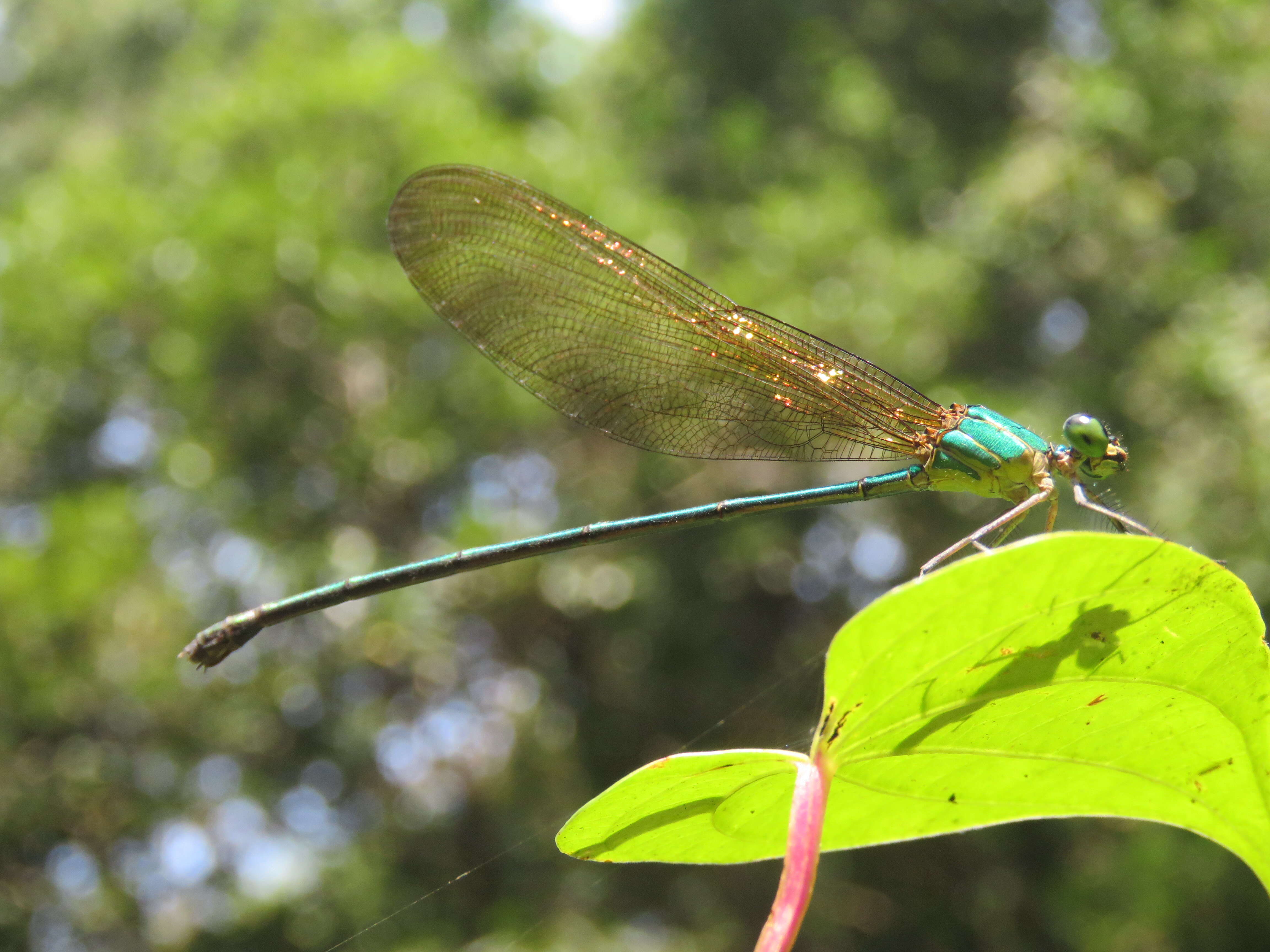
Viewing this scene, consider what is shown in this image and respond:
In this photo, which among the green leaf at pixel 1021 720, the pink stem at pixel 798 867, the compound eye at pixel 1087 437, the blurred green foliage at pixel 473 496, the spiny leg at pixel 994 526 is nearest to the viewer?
the pink stem at pixel 798 867

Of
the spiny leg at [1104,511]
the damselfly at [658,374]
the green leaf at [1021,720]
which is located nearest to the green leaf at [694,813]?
the green leaf at [1021,720]

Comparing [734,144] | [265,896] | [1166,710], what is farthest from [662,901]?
[1166,710]

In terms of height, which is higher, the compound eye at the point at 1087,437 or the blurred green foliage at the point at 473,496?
the compound eye at the point at 1087,437

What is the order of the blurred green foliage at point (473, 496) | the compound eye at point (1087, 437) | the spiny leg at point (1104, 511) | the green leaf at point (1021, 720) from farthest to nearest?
the blurred green foliage at point (473, 496)
the compound eye at point (1087, 437)
the spiny leg at point (1104, 511)
the green leaf at point (1021, 720)

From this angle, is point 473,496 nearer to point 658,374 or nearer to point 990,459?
point 658,374

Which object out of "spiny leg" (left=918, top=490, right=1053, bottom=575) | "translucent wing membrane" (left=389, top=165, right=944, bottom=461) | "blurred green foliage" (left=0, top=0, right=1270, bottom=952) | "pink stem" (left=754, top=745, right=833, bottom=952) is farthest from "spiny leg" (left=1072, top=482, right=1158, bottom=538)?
"blurred green foliage" (left=0, top=0, right=1270, bottom=952)

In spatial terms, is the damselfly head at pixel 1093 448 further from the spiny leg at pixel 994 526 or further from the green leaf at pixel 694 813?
the green leaf at pixel 694 813

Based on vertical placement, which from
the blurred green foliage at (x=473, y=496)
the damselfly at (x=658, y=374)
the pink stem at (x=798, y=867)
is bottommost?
the blurred green foliage at (x=473, y=496)

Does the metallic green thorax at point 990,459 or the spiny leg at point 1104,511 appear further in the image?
the metallic green thorax at point 990,459
